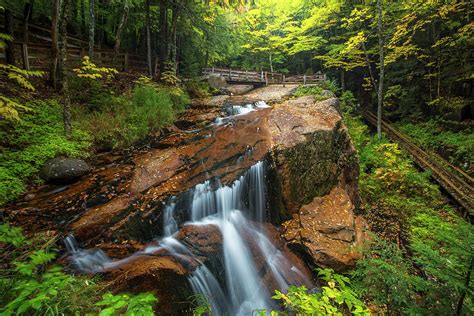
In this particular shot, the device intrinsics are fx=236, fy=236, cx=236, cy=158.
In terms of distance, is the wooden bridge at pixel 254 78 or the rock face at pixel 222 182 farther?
the wooden bridge at pixel 254 78

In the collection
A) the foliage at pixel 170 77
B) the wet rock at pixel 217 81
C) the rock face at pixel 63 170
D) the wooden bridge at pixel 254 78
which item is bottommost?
the rock face at pixel 63 170

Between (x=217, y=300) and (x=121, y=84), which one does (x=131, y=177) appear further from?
(x=121, y=84)

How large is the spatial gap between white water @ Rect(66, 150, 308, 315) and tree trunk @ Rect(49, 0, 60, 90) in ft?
22.7

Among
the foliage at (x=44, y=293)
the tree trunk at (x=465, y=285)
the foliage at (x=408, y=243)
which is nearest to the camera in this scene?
A: the foliage at (x=44, y=293)

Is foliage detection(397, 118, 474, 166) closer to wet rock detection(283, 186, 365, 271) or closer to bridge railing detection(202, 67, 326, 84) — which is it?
wet rock detection(283, 186, 365, 271)

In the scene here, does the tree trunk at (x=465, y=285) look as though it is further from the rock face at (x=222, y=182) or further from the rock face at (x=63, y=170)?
the rock face at (x=63, y=170)

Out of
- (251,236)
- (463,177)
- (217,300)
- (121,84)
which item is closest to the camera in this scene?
(217,300)

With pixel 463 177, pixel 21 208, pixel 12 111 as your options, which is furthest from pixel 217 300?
pixel 463 177

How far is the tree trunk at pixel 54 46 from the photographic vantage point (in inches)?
291

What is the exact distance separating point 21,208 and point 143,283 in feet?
10.8

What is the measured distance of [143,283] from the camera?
3.80 metres

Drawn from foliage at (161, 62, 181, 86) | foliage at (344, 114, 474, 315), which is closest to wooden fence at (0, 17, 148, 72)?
foliage at (161, 62, 181, 86)

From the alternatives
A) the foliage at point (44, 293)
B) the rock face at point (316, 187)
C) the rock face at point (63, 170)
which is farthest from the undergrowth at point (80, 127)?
the rock face at point (316, 187)

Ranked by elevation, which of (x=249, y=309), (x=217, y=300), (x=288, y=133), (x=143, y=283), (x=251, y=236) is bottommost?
(x=249, y=309)
